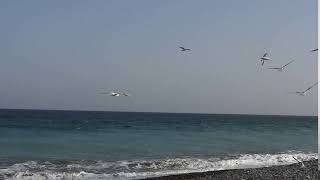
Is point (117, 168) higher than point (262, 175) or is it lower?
lower

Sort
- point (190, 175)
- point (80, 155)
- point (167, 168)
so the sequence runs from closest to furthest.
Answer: point (190, 175), point (167, 168), point (80, 155)

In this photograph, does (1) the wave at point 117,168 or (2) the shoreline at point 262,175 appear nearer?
(2) the shoreline at point 262,175

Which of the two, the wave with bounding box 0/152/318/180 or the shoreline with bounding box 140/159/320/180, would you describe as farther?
the wave with bounding box 0/152/318/180

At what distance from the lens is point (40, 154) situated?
107 ft

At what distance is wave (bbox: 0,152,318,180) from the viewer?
21.7 meters

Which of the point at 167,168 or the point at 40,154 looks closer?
the point at 167,168

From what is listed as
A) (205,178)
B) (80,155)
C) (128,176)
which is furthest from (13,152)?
(205,178)

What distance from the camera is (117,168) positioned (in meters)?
24.2

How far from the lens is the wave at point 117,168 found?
21.7 metres

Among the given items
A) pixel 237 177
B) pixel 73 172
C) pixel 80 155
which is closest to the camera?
pixel 237 177

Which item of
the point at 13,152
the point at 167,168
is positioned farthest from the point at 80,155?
the point at 167,168

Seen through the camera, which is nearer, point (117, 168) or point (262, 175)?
point (262, 175)

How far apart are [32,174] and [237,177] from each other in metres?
7.97

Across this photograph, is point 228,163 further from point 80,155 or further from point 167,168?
point 80,155
